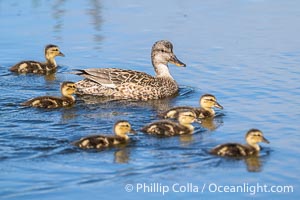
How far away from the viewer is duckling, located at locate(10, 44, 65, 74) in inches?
445

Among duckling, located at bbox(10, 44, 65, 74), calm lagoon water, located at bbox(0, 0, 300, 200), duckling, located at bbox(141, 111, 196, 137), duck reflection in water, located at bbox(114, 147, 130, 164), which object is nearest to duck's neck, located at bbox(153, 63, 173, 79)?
calm lagoon water, located at bbox(0, 0, 300, 200)

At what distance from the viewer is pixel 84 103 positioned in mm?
10141

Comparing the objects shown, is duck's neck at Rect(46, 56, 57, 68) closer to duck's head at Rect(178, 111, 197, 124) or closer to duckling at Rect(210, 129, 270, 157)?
duck's head at Rect(178, 111, 197, 124)

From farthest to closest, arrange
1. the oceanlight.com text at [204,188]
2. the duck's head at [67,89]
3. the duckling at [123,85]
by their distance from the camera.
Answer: the duckling at [123,85] < the duck's head at [67,89] < the oceanlight.com text at [204,188]

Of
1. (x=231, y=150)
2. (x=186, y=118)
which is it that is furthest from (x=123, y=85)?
(x=231, y=150)

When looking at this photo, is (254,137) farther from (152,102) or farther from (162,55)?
→ (162,55)

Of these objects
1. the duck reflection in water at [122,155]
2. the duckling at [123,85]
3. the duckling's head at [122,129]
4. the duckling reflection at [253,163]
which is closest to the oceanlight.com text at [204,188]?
the duckling reflection at [253,163]

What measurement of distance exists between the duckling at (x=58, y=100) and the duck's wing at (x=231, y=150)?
2318 millimetres

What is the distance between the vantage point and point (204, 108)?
950 cm

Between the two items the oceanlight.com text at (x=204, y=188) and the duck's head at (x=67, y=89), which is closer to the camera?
→ the oceanlight.com text at (x=204, y=188)

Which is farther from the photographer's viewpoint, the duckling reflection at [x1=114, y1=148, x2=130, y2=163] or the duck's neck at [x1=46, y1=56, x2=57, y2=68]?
the duck's neck at [x1=46, y1=56, x2=57, y2=68]

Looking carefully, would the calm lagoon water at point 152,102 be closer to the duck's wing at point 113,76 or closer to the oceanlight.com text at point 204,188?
the oceanlight.com text at point 204,188

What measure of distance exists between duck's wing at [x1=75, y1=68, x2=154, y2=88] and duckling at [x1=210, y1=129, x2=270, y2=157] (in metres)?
2.60

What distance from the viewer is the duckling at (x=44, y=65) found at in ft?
37.1
